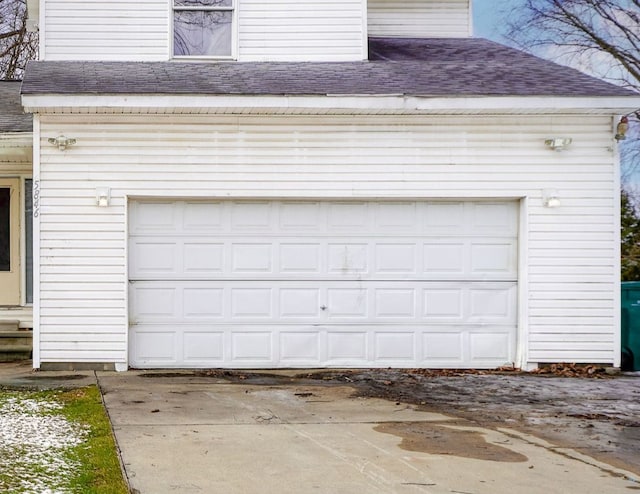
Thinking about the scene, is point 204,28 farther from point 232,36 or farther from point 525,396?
point 525,396

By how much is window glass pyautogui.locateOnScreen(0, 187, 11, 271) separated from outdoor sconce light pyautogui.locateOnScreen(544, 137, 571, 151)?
8019mm

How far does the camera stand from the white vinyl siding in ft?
51.5

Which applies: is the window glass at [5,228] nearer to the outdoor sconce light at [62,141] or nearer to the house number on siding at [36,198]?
the house number on siding at [36,198]

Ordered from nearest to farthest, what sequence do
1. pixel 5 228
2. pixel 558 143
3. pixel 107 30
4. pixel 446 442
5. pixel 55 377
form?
pixel 446 442 → pixel 55 377 → pixel 558 143 → pixel 107 30 → pixel 5 228

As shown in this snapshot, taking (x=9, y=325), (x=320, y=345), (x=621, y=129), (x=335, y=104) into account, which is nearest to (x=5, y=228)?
(x=9, y=325)

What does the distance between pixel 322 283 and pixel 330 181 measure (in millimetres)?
1399

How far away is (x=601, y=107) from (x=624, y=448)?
544 centimetres

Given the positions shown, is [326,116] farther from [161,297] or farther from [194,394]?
[194,394]

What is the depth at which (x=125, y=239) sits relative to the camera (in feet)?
34.6

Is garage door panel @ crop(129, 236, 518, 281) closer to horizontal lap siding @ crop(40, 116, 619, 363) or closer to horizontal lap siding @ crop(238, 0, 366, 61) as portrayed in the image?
horizontal lap siding @ crop(40, 116, 619, 363)

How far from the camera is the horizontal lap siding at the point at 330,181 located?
1045cm

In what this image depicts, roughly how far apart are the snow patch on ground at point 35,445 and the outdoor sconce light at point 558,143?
7.07m

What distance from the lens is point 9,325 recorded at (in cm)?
1192

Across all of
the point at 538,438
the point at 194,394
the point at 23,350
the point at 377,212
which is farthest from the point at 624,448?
the point at 23,350
